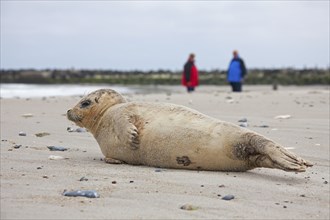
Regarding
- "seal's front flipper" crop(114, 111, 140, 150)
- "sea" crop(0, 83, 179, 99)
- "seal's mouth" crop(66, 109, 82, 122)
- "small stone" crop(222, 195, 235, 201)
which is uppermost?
"seal's mouth" crop(66, 109, 82, 122)

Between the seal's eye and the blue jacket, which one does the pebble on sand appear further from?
the blue jacket

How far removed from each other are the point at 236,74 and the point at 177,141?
45.6 ft

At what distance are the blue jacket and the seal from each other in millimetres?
13061

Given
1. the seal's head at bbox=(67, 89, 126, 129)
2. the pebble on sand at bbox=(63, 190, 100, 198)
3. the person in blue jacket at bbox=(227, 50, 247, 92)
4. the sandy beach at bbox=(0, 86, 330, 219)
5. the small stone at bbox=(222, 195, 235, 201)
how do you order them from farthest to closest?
the person in blue jacket at bbox=(227, 50, 247, 92) → the seal's head at bbox=(67, 89, 126, 129) → the small stone at bbox=(222, 195, 235, 201) → the pebble on sand at bbox=(63, 190, 100, 198) → the sandy beach at bbox=(0, 86, 330, 219)

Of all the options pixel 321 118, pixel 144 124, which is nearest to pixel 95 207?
pixel 144 124

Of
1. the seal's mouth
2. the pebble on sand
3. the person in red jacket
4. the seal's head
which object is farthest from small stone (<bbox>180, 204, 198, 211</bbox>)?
the person in red jacket

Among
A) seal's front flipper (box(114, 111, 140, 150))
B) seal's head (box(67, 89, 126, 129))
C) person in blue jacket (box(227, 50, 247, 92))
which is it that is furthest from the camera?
person in blue jacket (box(227, 50, 247, 92))

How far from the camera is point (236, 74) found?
64.8 feet

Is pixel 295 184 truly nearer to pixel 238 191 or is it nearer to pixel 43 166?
pixel 238 191

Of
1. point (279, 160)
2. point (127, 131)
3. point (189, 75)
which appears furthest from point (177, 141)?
point (189, 75)

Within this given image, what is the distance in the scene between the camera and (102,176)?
5.41 meters

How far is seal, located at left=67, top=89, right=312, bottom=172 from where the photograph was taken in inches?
223

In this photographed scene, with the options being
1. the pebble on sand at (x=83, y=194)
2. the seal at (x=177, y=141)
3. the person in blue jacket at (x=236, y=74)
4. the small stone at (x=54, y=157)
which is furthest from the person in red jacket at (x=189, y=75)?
the pebble on sand at (x=83, y=194)

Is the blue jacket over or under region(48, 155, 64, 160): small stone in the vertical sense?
over
